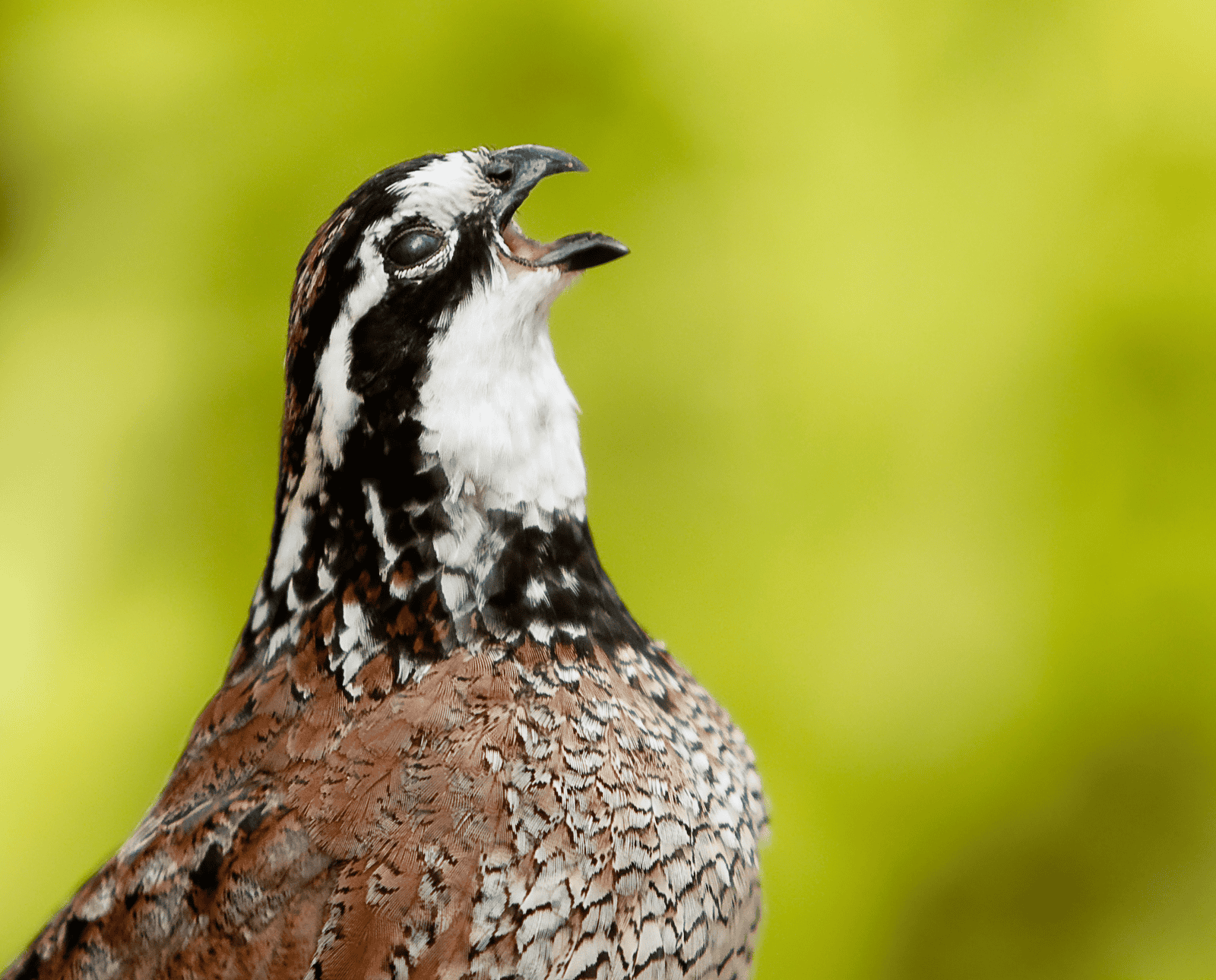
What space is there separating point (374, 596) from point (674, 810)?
412mm

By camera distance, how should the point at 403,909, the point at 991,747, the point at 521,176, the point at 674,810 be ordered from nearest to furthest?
the point at 403,909, the point at 674,810, the point at 521,176, the point at 991,747

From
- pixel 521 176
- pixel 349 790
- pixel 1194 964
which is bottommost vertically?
pixel 1194 964

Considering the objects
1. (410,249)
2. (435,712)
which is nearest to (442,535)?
(435,712)

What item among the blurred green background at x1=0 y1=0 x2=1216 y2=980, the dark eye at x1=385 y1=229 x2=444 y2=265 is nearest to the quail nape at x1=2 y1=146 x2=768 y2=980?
the dark eye at x1=385 y1=229 x2=444 y2=265

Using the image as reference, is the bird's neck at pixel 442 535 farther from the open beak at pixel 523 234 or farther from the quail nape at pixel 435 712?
the open beak at pixel 523 234

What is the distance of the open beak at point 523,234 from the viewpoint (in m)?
1.36

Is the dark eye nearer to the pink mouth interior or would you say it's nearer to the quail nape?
the quail nape

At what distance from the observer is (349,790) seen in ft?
3.99

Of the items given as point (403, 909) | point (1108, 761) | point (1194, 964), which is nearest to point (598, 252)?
point (403, 909)

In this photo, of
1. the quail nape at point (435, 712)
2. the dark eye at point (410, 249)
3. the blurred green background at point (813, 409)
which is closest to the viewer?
the quail nape at point (435, 712)

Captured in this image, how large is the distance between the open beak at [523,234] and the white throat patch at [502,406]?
0.03 m

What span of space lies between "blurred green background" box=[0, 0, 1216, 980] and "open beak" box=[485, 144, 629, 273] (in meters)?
1.16

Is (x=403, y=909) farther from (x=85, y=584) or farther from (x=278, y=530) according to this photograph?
(x=85, y=584)

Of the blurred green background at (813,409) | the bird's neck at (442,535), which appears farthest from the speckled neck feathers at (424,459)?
the blurred green background at (813,409)
